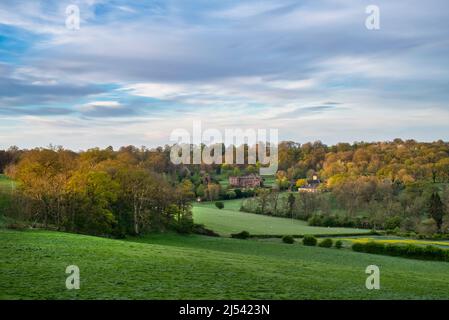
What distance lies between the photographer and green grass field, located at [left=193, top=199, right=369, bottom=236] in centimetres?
7256

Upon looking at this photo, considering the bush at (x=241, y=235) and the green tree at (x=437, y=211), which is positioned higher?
the green tree at (x=437, y=211)

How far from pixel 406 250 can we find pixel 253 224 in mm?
33511

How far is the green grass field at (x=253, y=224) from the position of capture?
238 feet

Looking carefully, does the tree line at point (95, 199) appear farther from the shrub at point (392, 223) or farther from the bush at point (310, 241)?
the shrub at point (392, 223)

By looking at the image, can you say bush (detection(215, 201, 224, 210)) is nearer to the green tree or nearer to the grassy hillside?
the green tree

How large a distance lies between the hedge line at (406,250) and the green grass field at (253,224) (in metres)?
Result: 17.7

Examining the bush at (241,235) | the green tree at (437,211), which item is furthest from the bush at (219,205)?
the green tree at (437,211)

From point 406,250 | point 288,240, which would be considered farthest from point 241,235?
point 406,250

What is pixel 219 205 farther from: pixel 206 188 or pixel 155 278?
pixel 155 278

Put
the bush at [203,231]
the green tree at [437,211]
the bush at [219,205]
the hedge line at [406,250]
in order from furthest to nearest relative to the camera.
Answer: the bush at [219,205]
the green tree at [437,211]
the bush at [203,231]
the hedge line at [406,250]

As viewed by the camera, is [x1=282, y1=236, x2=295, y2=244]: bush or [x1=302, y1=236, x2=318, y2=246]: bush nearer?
[x1=302, y1=236, x2=318, y2=246]: bush

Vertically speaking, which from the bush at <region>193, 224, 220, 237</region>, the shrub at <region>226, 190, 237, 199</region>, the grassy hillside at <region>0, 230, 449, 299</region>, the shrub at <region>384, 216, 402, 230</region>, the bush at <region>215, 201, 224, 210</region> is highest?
the grassy hillside at <region>0, 230, 449, 299</region>

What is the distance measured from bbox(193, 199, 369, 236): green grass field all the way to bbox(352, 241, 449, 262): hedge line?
17673 mm

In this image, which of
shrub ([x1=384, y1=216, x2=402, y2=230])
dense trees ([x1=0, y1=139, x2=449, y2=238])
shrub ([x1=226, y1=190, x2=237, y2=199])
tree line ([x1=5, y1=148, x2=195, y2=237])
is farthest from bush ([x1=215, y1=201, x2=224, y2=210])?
tree line ([x1=5, y1=148, x2=195, y2=237])
